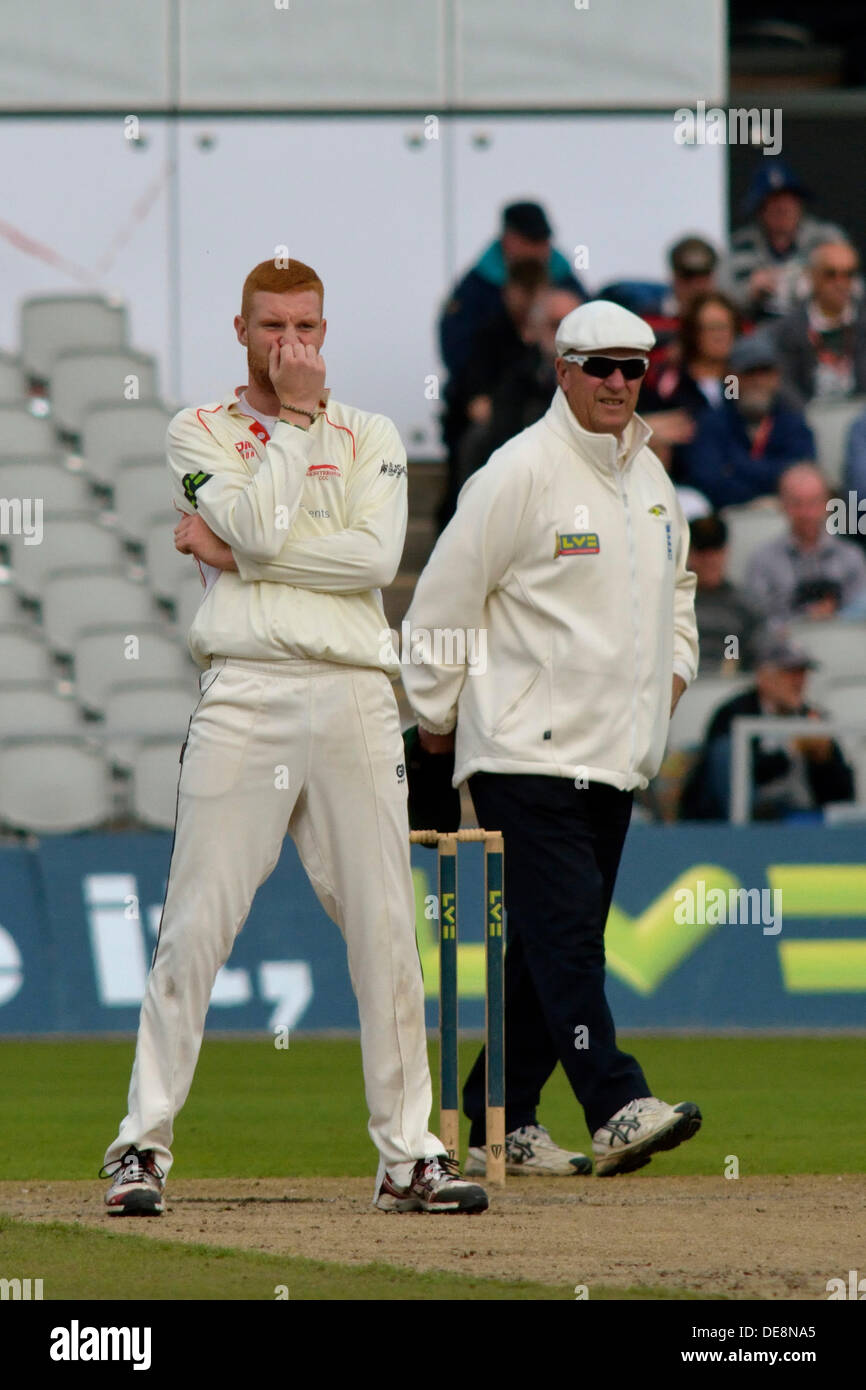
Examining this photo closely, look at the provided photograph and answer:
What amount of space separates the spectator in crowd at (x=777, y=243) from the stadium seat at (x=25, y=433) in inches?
192

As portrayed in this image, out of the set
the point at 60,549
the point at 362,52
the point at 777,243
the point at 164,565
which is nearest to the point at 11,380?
the point at 60,549

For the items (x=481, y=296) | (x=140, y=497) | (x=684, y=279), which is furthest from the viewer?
(x=140, y=497)

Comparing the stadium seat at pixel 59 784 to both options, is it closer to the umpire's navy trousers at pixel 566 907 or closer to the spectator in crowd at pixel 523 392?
the spectator in crowd at pixel 523 392

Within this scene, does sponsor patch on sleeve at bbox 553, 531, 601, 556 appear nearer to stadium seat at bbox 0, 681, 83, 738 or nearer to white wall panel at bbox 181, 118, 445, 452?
stadium seat at bbox 0, 681, 83, 738

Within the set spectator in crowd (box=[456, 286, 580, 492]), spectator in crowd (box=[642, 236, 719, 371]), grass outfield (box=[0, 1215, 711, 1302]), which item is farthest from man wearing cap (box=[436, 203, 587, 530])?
grass outfield (box=[0, 1215, 711, 1302])

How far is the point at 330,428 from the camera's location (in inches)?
228

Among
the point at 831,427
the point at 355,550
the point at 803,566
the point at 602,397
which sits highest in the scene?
the point at 831,427

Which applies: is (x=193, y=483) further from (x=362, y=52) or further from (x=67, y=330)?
(x=362, y=52)

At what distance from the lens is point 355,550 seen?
556cm

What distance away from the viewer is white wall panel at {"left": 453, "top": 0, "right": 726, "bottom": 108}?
54.3 ft

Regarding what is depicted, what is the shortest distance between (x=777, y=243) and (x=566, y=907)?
1064cm

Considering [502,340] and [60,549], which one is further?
[60,549]

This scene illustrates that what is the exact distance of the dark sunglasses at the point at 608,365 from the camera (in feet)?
21.7

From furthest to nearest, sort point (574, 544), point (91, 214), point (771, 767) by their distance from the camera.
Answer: point (91, 214), point (771, 767), point (574, 544)
